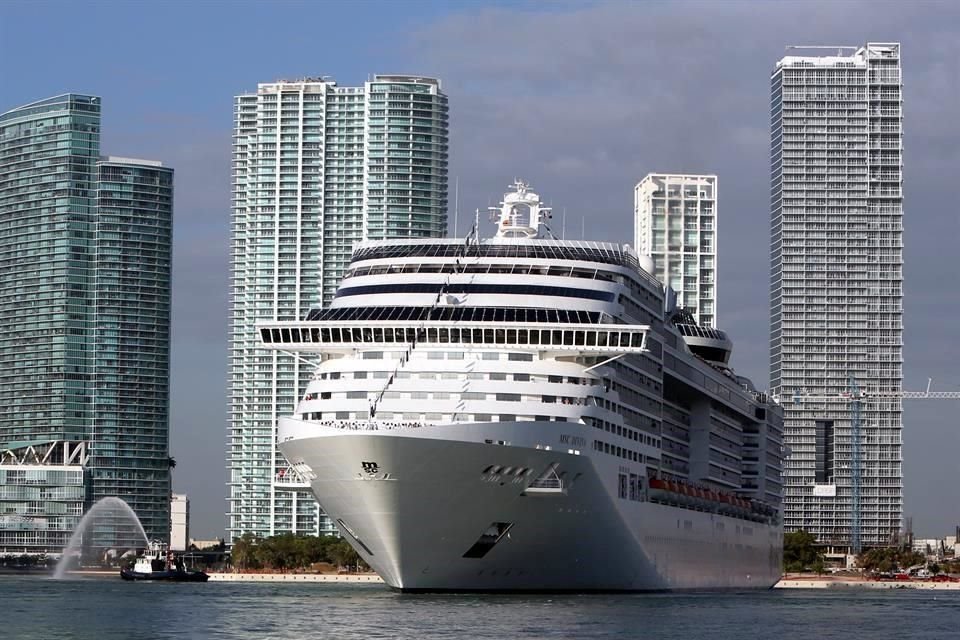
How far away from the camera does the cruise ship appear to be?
76688 millimetres

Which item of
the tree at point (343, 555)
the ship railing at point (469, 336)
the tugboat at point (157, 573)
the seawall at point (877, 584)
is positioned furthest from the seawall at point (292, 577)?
the ship railing at point (469, 336)

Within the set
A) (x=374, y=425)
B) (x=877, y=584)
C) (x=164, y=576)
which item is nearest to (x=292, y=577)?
(x=164, y=576)

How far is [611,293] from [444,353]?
1145 cm

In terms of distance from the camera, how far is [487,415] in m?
78.7

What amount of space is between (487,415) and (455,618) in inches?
462

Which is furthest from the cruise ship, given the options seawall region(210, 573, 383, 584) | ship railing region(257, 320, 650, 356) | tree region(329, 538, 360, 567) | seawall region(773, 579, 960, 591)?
seawall region(773, 579, 960, 591)

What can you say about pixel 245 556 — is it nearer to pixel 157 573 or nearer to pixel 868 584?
pixel 157 573

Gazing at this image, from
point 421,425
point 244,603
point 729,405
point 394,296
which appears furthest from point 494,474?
point 729,405

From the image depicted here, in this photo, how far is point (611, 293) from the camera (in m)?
88.0

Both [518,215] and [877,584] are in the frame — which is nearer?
[518,215]

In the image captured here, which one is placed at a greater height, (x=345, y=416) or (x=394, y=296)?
(x=394, y=296)

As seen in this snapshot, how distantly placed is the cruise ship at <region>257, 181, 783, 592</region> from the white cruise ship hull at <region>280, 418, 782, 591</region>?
0.08 metres

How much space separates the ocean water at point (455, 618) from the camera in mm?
67000

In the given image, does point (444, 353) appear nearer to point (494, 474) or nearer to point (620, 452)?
point (494, 474)
